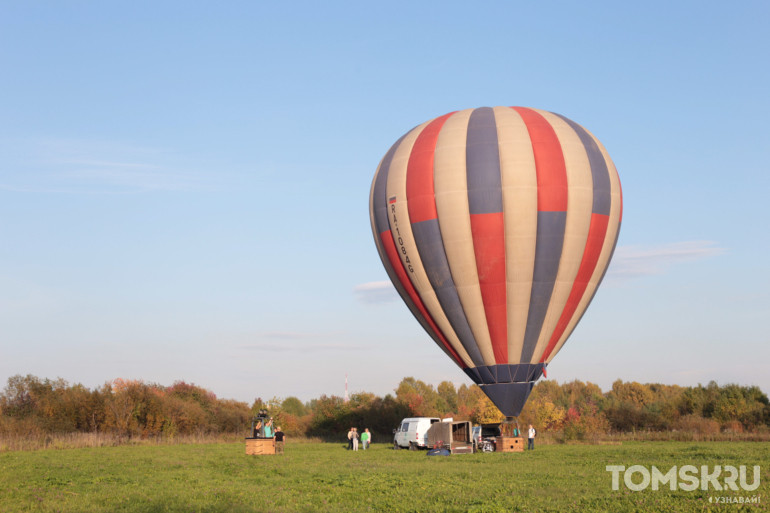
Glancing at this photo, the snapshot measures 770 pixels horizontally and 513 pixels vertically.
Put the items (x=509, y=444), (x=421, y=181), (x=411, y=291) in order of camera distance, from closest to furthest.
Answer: (x=421, y=181)
(x=509, y=444)
(x=411, y=291)

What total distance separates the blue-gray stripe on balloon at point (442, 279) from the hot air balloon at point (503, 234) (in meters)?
0.06

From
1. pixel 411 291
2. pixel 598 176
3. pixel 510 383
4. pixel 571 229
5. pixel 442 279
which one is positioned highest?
pixel 598 176

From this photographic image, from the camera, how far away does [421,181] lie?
37.6 m

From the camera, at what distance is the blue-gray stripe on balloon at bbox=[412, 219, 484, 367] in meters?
37.2

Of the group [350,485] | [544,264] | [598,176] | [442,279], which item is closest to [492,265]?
[544,264]

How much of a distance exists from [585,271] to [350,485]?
2125cm

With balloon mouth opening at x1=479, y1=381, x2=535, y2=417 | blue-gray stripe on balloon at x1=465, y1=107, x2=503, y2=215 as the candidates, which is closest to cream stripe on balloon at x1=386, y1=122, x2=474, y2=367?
balloon mouth opening at x1=479, y1=381, x2=535, y2=417

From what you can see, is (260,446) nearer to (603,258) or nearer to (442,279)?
(442,279)

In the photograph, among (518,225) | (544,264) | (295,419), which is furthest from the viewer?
(295,419)

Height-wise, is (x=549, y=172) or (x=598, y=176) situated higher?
(x=598, y=176)

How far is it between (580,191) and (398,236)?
978 centimetres

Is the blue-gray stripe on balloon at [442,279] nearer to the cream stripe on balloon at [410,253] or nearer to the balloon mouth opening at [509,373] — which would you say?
the cream stripe on balloon at [410,253]

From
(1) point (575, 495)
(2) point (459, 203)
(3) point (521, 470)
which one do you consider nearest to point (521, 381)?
(2) point (459, 203)

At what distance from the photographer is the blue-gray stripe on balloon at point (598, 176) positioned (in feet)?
123
